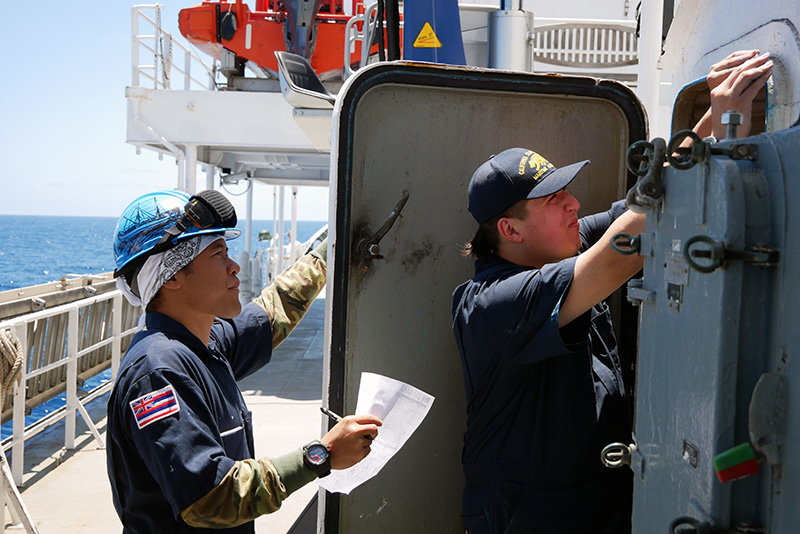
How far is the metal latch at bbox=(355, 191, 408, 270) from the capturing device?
2373 millimetres

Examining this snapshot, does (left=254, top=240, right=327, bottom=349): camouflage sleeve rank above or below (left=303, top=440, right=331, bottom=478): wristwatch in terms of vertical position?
above

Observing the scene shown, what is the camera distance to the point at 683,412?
123cm

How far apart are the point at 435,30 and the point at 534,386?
6.04 ft

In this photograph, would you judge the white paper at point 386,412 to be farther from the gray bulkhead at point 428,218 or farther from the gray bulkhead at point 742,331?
the gray bulkhead at point 742,331

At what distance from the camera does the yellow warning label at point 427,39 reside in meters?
3.16

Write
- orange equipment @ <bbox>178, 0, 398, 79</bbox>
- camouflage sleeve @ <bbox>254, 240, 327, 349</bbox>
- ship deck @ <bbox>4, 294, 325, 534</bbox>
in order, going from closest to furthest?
camouflage sleeve @ <bbox>254, 240, 327, 349</bbox>, ship deck @ <bbox>4, 294, 325, 534</bbox>, orange equipment @ <bbox>178, 0, 398, 79</bbox>

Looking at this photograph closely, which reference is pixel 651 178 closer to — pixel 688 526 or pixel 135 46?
pixel 688 526

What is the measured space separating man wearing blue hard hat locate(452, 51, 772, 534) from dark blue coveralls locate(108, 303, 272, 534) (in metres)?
0.69

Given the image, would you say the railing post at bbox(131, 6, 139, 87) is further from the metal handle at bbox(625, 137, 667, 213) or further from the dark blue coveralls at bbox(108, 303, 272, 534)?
the metal handle at bbox(625, 137, 667, 213)

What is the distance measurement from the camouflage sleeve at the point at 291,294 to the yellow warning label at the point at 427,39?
1108 mm

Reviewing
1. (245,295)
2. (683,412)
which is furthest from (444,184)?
(245,295)

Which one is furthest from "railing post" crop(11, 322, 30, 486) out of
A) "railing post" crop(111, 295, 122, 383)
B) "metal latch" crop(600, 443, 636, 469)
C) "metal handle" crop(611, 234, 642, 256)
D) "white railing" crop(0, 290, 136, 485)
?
"metal handle" crop(611, 234, 642, 256)

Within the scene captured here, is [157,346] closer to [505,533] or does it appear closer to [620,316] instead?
[505,533]

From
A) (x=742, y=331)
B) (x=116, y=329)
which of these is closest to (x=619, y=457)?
(x=742, y=331)
